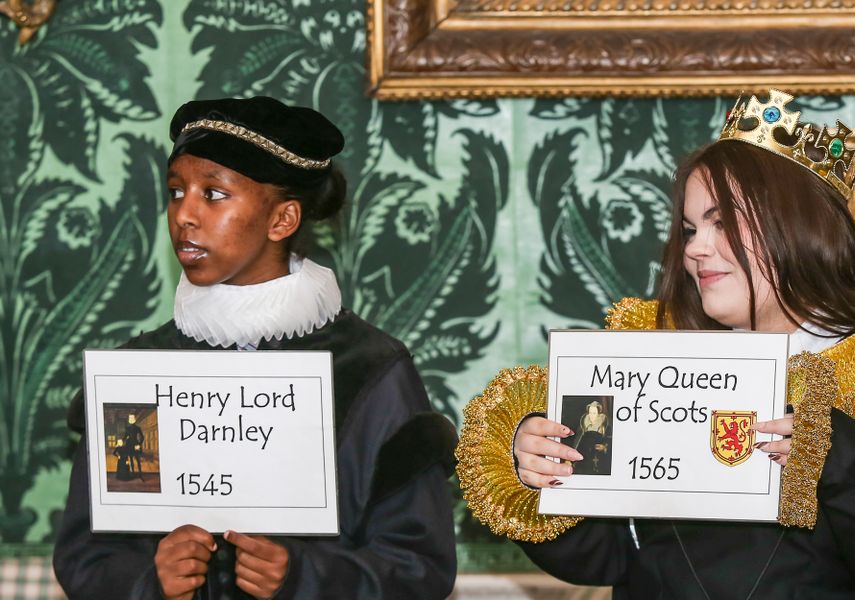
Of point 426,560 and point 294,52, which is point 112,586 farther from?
point 294,52

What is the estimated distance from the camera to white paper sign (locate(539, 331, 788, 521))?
1430 mm

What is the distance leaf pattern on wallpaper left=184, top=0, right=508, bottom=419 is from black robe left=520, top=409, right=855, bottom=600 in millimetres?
788

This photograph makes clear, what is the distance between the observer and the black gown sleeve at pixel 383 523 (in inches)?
59.6

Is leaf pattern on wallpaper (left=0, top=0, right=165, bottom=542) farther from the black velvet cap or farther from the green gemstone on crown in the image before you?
the green gemstone on crown

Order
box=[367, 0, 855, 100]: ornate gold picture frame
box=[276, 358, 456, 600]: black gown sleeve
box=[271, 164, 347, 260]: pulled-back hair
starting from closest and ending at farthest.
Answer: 1. box=[276, 358, 456, 600]: black gown sleeve
2. box=[271, 164, 347, 260]: pulled-back hair
3. box=[367, 0, 855, 100]: ornate gold picture frame

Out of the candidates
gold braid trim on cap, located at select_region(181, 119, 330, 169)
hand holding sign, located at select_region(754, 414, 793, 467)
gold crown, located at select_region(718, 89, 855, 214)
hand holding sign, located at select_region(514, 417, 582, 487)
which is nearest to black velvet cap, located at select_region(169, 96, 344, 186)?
gold braid trim on cap, located at select_region(181, 119, 330, 169)

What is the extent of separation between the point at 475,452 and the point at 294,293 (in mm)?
318

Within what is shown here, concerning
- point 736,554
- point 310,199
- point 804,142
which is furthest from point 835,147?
point 310,199

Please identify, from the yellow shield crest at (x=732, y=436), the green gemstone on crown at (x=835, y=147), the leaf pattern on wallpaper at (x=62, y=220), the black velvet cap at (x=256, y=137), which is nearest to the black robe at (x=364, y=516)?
the black velvet cap at (x=256, y=137)

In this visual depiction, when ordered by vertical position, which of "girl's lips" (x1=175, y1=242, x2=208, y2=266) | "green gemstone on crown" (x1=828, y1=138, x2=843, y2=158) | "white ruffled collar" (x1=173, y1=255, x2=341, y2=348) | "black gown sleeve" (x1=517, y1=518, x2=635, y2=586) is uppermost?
"green gemstone on crown" (x1=828, y1=138, x2=843, y2=158)

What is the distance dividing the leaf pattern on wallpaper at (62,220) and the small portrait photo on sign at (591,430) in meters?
1.11

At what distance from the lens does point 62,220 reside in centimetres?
232

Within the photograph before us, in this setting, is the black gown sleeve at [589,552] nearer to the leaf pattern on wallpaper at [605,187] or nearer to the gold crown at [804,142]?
the gold crown at [804,142]

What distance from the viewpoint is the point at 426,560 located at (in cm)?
156
